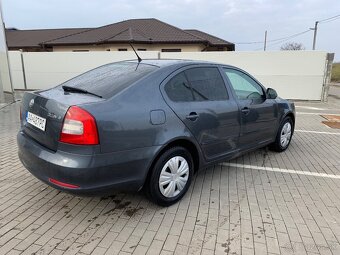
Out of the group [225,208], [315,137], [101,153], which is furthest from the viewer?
[315,137]

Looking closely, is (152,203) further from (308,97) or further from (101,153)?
(308,97)

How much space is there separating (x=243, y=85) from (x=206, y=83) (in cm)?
95

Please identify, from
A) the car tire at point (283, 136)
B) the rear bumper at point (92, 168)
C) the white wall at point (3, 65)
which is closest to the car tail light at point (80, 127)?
the rear bumper at point (92, 168)

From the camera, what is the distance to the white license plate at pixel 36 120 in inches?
108

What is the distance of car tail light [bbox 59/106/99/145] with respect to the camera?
96.6 inches

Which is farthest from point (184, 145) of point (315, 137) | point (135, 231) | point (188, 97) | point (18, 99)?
point (18, 99)

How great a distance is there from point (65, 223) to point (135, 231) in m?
0.71

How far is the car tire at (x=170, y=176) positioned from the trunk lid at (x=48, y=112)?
2.99ft

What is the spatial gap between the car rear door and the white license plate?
1207mm

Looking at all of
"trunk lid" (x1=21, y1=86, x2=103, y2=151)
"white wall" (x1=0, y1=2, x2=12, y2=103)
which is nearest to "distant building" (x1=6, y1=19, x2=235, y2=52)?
"white wall" (x1=0, y1=2, x2=12, y2=103)

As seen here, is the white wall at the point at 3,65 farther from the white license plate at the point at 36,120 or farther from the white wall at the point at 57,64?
the white license plate at the point at 36,120

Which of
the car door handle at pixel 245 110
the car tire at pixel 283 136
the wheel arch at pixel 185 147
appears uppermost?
the car door handle at pixel 245 110

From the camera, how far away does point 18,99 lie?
1101 cm

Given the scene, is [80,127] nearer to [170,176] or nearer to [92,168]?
[92,168]
